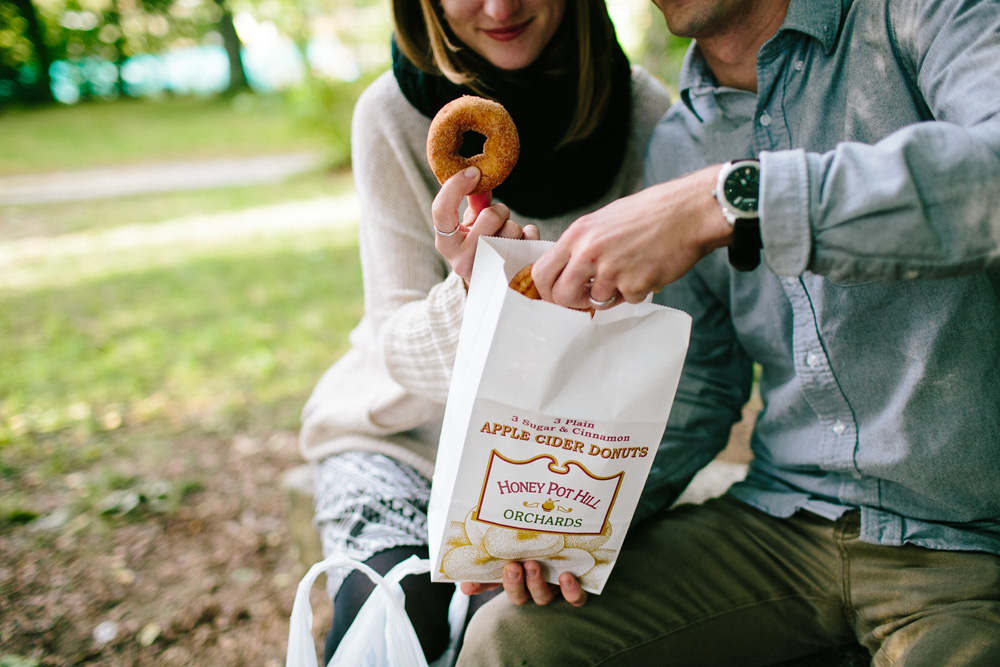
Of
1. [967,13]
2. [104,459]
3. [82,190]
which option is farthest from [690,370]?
[82,190]

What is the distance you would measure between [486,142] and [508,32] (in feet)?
1.92

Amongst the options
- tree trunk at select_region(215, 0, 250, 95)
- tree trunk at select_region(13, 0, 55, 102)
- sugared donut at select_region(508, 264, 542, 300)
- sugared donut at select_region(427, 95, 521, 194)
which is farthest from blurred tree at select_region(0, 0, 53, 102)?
sugared donut at select_region(508, 264, 542, 300)

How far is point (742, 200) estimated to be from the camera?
1.08 meters

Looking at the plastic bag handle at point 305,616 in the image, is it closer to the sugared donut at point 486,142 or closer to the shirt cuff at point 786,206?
the sugared donut at point 486,142

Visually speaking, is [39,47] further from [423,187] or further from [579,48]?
[579,48]

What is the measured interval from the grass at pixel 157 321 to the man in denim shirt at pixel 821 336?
2.61 metres

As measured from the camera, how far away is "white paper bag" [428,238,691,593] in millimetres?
1153

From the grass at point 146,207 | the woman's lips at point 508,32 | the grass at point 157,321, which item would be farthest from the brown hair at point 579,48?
the grass at point 146,207

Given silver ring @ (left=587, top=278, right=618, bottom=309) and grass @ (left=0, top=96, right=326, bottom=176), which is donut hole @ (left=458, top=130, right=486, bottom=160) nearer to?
silver ring @ (left=587, top=278, right=618, bottom=309)

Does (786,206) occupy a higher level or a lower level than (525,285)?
higher

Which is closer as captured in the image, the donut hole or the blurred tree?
the donut hole

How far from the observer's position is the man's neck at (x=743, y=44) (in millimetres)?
1541

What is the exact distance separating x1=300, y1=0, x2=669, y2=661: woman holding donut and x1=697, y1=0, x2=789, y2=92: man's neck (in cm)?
37

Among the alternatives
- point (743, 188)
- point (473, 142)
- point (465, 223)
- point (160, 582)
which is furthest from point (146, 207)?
point (743, 188)
